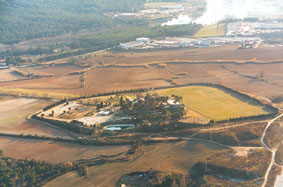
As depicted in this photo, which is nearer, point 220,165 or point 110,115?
point 220,165

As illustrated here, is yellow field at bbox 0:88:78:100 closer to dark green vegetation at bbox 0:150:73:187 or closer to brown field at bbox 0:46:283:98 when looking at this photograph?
brown field at bbox 0:46:283:98

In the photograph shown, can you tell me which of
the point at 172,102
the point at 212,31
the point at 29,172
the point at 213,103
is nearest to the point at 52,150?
the point at 29,172

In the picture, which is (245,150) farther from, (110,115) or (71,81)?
(71,81)

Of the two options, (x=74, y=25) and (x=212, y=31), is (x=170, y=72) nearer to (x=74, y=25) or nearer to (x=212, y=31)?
(x=212, y=31)

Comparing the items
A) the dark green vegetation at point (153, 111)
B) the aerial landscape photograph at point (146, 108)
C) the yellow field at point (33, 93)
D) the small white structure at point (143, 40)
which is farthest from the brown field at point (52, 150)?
the small white structure at point (143, 40)

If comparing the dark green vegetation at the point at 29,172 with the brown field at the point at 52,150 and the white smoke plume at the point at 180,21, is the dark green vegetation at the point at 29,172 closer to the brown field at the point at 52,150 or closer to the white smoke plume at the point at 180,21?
the brown field at the point at 52,150

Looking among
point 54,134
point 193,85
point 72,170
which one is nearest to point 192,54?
point 193,85
